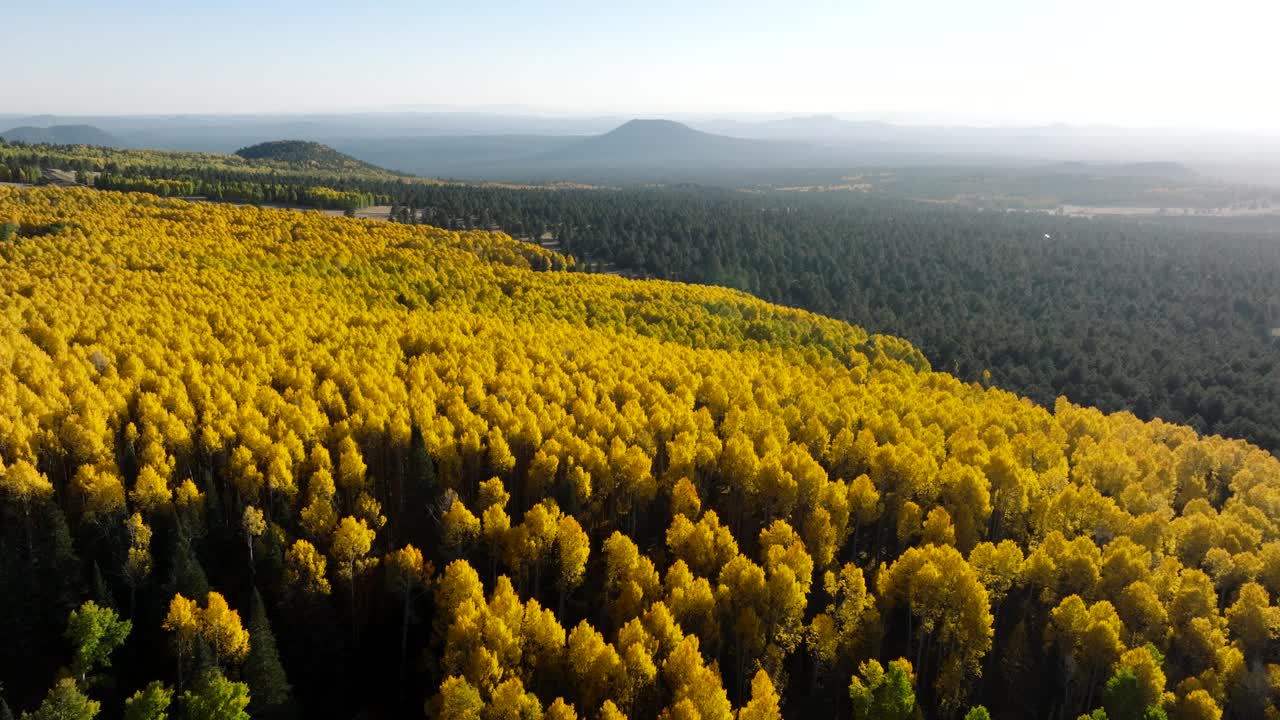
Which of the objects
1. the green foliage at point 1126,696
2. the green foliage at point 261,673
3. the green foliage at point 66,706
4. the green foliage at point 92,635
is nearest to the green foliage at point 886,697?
the green foliage at point 1126,696

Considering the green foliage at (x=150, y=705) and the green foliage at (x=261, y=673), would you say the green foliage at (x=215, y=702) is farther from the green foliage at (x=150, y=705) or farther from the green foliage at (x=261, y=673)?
the green foliage at (x=261, y=673)

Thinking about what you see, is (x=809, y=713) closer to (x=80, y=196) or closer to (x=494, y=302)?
(x=494, y=302)

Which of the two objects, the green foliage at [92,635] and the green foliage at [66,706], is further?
the green foliage at [92,635]

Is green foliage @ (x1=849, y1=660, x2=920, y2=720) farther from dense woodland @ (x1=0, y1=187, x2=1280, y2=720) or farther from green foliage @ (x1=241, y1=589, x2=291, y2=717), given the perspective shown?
green foliage @ (x1=241, y1=589, x2=291, y2=717)

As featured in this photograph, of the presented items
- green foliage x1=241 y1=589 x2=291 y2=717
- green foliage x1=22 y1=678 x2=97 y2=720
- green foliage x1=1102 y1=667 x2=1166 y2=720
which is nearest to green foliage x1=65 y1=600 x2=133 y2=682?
green foliage x1=22 y1=678 x2=97 y2=720

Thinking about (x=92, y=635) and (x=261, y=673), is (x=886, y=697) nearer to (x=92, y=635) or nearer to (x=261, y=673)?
(x=261, y=673)

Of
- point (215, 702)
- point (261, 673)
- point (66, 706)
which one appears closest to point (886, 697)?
point (261, 673)

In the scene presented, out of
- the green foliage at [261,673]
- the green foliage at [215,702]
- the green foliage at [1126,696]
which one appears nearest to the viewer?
the green foliage at [215,702]

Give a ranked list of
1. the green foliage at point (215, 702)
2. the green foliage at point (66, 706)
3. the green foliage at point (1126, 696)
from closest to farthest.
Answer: the green foliage at point (66, 706) < the green foliage at point (215, 702) < the green foliage at point (1126, 696)
